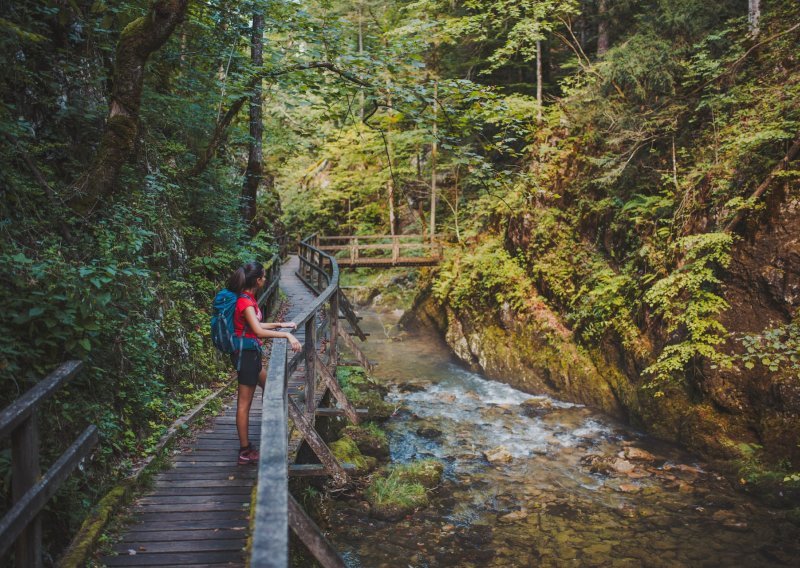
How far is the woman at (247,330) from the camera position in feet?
15.2

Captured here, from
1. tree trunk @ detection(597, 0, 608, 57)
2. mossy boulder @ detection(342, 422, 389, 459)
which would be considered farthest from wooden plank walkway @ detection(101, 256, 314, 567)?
tree trunk @ detection(597, 0, 608, 57)

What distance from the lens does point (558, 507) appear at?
25.8ft

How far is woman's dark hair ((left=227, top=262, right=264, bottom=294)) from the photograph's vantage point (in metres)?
4.66

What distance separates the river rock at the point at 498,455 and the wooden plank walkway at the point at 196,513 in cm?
544

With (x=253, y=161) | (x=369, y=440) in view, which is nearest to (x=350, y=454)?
(x=369, y=440)

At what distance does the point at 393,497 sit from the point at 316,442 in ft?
9.31

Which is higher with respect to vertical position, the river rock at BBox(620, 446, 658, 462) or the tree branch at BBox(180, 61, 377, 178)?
the tree branch at BBox(180, 61, 377, 178)

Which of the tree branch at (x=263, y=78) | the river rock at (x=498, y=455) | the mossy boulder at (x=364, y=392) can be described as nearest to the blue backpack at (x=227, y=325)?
the tree branch at (x=263, y=78)

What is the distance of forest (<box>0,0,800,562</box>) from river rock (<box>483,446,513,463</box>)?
3.28 meters

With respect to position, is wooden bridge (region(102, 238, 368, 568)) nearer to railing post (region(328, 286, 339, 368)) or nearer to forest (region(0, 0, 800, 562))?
A: forest (region(0, 0, 800, 562))

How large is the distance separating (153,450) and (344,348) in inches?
503

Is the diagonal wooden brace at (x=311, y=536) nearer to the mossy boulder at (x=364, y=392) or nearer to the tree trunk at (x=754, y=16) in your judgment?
the mossy boulder at (x=364, y=392)

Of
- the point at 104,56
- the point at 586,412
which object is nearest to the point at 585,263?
the point at 586,412

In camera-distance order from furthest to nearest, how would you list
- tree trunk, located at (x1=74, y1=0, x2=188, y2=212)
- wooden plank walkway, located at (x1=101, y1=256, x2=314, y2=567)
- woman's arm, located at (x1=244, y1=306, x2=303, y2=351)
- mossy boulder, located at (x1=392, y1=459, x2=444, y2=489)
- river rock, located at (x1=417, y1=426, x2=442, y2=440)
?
river rock, located at (x1=417, y1=426, x2=442, y2=440) < mossy boulder, located at (x1=392, y1=459, x2=444, y2=489) < tree trunk, located at (x1=74, y1=0, x2=188, y2=212) < woman's arm, located at (x1=244, y1=306, x2=303, y2=351) < wooden plank walkway, located at (x1=101, y1=256, x2=314, y2=567)
